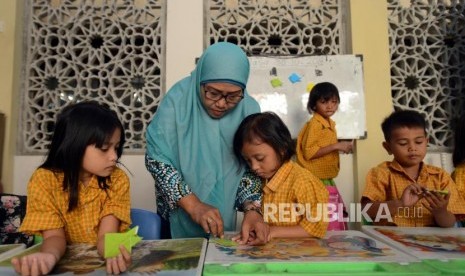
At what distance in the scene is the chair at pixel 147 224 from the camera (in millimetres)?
1334

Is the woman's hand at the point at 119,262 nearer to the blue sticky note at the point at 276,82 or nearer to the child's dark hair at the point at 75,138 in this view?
the child's dark hair at the point at 75,138

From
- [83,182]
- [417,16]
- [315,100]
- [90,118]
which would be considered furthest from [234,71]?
[417,16]

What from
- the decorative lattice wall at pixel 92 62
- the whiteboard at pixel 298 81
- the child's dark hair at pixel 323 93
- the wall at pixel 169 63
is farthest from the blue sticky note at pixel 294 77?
the decorative lattice wall at pixel 92 62

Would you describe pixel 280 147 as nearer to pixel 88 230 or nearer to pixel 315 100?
pixel 88 230

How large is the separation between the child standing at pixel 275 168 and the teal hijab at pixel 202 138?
89mm

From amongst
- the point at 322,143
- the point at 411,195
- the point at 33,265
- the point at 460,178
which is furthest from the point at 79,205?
the point at 322,143

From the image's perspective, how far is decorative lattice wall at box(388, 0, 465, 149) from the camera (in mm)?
3133

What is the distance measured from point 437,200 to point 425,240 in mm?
379

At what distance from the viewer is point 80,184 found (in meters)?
1.17

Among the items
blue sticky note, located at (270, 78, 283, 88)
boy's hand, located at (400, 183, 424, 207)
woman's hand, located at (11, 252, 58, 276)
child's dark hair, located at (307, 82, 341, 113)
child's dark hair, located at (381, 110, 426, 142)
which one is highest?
blue sticky note, located at (270, 78, 283, 88)

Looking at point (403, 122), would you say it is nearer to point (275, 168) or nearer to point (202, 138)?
point (275, 168)

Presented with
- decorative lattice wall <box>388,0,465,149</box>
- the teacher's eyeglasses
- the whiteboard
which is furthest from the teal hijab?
decorative lattice wall <box>388,0,465,149</box>

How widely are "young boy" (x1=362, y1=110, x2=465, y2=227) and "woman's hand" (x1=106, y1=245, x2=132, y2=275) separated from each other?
106 cm

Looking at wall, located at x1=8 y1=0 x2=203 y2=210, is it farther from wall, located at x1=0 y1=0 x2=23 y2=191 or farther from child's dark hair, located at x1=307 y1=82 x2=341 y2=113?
child's dark hair, located at x1=307 y1=82 x2=341 y2=113
